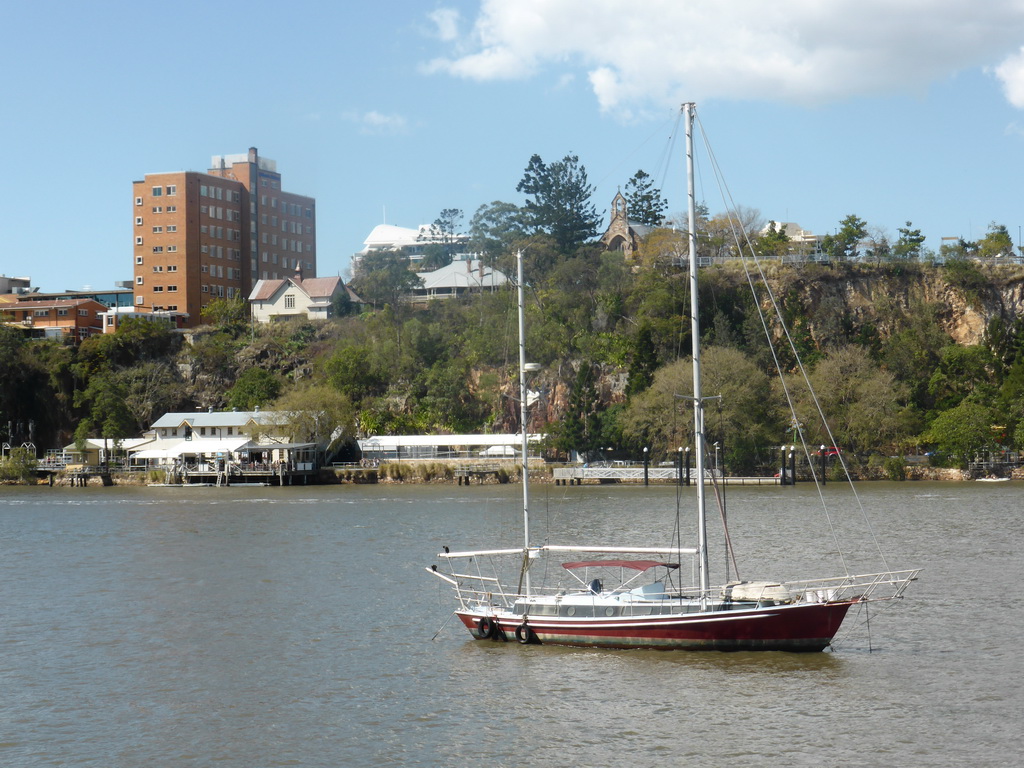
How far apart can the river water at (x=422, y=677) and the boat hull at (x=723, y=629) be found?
0.33 meters

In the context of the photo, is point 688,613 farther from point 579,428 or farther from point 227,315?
point 227,315

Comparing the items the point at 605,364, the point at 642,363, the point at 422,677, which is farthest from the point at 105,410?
the point at 422,677

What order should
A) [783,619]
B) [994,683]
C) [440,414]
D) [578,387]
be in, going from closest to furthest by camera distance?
1. [994,683]
2. [783,619]
3. [578,387]
4. [440,414]

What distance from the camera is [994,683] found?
26156 millimetres

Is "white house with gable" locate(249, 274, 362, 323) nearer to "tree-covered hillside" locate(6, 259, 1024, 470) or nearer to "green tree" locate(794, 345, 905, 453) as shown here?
"tree-covered hillside" locate(6, 259, 1024, 470)

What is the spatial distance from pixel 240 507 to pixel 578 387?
42.6 metres

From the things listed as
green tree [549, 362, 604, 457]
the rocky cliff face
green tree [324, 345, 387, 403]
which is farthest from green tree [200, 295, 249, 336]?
the rocky cliff face

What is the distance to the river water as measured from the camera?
73.5 ft

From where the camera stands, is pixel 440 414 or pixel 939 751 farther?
pixel 440 414

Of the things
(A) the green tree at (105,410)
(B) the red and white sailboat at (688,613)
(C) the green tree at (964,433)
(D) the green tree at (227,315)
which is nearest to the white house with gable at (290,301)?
(D) the green tree at (227,315)

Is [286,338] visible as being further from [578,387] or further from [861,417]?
[861,417]

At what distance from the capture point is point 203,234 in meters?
149

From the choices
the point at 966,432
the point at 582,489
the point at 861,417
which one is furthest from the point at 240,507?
the point at 966,432

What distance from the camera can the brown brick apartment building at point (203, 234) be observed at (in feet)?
483
